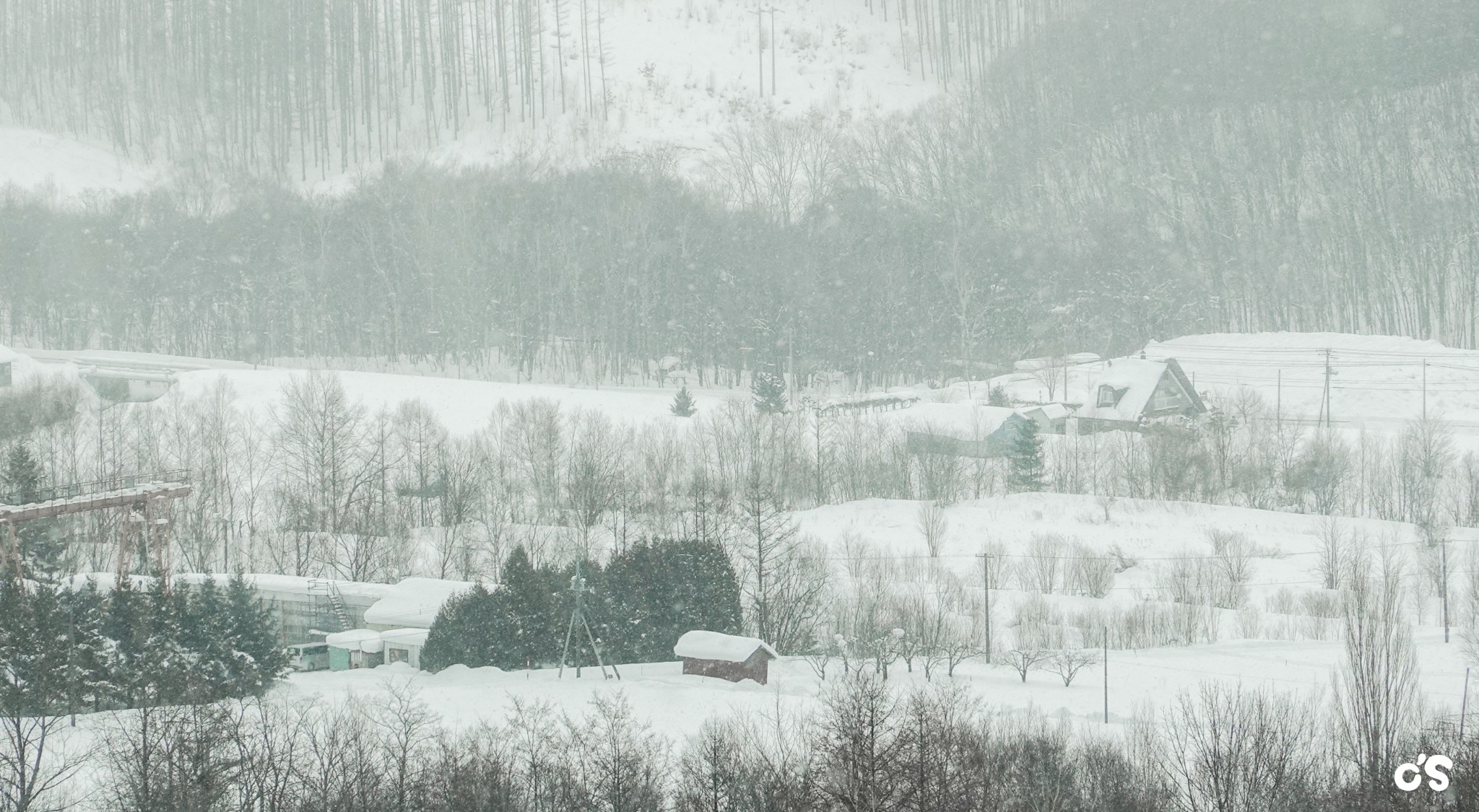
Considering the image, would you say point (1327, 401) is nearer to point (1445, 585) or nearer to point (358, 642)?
point (1445, 585)

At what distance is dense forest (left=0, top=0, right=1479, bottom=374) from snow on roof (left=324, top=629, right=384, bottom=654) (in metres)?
32.9

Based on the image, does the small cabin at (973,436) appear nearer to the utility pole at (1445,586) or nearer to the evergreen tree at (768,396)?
the evergreen tree at (768,396)

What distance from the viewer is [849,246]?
215 ft

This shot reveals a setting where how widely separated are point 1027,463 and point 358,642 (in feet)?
73.1

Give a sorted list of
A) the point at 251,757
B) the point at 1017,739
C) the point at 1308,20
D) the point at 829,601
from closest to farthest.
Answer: the point at 251,757
the point at 1017,739
the point at 829,601
the point at 1308,20

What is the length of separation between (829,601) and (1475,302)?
44.8 m

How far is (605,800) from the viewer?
19438 millimetres

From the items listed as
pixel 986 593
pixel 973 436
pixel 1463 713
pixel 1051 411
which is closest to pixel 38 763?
pixel 986 593

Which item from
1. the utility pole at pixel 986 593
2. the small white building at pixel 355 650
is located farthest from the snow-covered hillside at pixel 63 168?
the utility pole at pixel 986 593

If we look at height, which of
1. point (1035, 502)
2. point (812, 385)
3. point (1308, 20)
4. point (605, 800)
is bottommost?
point (605, 800)

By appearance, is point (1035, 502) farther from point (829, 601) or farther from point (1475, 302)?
point (1475, 302)

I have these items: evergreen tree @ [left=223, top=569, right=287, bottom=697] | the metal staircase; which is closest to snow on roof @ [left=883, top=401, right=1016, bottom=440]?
the metal staircase

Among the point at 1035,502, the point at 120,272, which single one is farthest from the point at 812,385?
the point at 120,272

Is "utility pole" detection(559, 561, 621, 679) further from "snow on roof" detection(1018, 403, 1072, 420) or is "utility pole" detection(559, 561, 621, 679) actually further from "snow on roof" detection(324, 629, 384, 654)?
"snow on roof" detection(1018, 403, 1072, 420)
